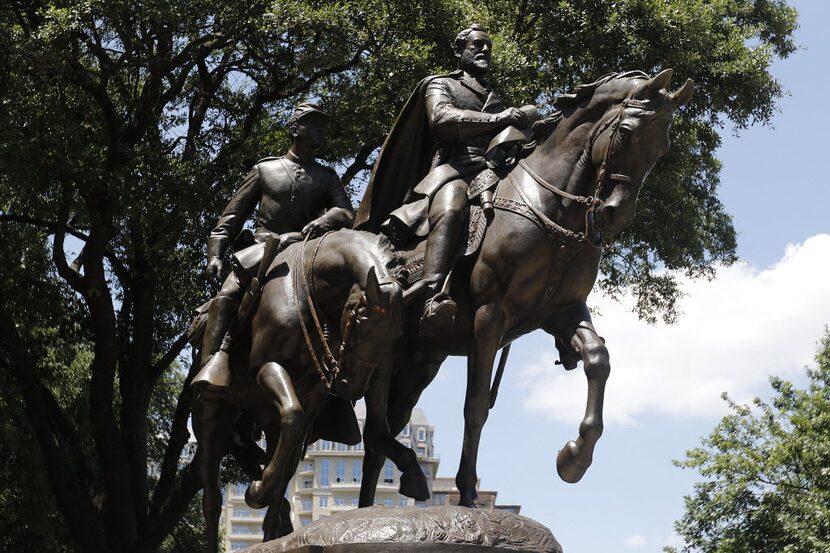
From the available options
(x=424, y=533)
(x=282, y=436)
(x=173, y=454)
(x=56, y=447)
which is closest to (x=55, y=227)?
(x=56, y=447)

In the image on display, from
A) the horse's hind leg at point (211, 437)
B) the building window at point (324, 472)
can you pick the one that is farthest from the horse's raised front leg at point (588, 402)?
the building window at point (324, 472)

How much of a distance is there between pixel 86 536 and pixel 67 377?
5669mm

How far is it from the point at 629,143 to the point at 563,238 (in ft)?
2.63

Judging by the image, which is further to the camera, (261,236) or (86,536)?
(86,536)

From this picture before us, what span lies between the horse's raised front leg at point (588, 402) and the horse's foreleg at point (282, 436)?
184cm

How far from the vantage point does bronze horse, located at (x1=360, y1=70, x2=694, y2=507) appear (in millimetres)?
9211

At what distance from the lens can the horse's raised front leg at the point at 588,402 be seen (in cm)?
897

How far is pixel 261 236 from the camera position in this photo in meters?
10.8

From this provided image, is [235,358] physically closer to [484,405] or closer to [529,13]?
[484,405]

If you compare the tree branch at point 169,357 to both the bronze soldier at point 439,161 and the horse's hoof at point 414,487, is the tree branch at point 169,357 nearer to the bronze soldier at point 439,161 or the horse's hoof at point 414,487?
the bronze soldier at point 439,161

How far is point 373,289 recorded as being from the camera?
8.80 m

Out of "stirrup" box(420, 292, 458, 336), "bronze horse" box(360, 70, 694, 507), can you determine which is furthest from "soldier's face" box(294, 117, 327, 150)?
"stirrup" box(420, 292, 458, 336)

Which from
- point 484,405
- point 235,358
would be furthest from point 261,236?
point 484,405

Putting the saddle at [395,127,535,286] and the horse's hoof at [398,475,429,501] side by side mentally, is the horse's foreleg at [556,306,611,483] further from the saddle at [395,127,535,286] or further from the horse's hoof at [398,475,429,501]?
the horse's hoof at [398,475,429,501]
